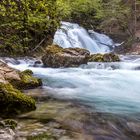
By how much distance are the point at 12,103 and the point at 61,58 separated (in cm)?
892

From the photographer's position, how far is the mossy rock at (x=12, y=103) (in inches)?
247

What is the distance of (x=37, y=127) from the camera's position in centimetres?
539

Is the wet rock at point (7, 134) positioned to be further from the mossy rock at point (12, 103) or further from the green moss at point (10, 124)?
the mossy rock at point (12, 103)

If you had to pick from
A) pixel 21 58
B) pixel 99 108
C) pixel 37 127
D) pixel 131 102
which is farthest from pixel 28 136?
pixel 21 58

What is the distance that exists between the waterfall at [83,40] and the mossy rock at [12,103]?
1454 centimetres

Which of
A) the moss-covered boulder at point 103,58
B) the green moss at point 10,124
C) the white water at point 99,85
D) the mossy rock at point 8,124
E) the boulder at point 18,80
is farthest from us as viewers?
the moss-covered boulder at point 103,58

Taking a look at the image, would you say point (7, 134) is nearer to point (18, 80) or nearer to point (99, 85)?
point (18, 80)

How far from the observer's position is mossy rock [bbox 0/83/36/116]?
247 inches

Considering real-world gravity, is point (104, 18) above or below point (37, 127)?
above

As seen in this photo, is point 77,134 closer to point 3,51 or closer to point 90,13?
point 3,51

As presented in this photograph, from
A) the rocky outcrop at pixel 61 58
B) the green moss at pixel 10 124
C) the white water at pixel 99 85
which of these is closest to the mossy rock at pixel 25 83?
the white water at pixel 99 85

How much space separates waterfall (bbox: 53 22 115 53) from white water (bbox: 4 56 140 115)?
555 centimetres

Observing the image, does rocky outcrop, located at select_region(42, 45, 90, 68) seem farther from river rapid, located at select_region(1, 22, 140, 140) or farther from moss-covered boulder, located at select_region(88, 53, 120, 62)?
moss-covered boulder, located at select_region(88, 53, 120, 62)

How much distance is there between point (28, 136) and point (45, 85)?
5026mm
